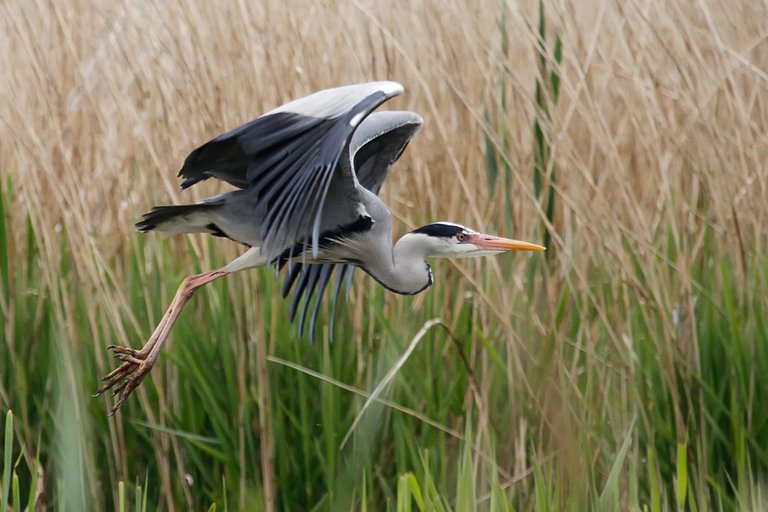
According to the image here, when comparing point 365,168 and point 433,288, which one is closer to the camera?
point 433,288

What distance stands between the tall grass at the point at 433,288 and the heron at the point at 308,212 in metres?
0.09

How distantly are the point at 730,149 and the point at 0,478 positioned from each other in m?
1.93

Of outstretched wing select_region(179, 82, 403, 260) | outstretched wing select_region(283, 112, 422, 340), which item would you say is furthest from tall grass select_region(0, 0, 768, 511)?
outstretched wing select_region(179, 82, 403, 260)

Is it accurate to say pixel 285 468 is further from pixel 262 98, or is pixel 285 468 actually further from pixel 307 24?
pixel 307 24

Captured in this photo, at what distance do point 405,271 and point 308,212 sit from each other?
24 centimetres

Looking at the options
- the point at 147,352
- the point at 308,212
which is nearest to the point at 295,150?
the point at 308,212

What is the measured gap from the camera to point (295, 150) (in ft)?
6.95

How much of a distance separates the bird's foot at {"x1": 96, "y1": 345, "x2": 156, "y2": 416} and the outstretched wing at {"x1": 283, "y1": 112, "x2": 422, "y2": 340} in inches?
13.3

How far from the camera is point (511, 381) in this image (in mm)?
2357

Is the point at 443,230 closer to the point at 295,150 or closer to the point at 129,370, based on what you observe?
the point at 295,150

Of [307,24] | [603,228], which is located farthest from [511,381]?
[307,24]

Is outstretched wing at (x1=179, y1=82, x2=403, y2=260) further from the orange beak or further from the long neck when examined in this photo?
the orange beak

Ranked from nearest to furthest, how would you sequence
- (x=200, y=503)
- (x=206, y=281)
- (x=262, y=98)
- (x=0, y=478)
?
(x=206, y=281)
(x=200, y=503)
(x=262, y=98)
(x=0, y=478)

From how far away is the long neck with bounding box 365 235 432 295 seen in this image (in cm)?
234
